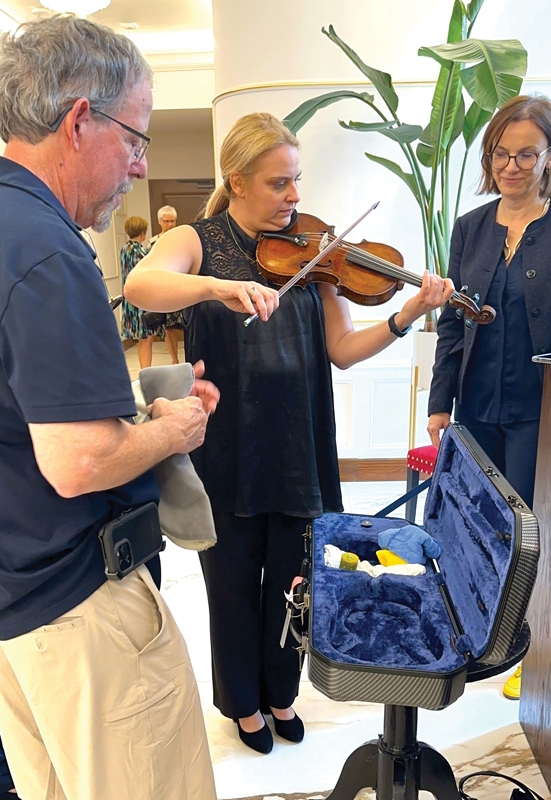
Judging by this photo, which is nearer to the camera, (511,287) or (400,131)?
(511,287)

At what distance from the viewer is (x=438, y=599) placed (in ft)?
4.27

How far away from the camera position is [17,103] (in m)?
0.82

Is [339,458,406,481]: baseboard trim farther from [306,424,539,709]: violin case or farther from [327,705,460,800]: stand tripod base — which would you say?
[327,705,460,800]: stand tripod base

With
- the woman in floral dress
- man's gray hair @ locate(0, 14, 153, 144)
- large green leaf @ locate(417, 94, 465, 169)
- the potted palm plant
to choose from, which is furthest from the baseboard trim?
man's gray hair @ locate(0, 14, 153, 144)

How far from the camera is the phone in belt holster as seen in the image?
2.93ft

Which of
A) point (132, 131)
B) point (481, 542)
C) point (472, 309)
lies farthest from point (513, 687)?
point (132, 131)

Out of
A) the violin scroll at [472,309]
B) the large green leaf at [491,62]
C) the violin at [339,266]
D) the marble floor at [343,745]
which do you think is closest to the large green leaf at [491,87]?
the large green leaf at [491,62]

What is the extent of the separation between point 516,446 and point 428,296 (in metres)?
0.48

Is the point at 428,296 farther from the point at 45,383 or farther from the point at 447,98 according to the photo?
the point at 447,98

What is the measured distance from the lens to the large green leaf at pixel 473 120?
2.63 m

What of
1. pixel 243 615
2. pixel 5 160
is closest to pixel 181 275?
pixel 5 160

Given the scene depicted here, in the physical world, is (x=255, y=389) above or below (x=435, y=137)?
below

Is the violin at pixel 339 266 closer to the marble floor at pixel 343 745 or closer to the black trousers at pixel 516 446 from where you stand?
the black trousers at pixel 516 446

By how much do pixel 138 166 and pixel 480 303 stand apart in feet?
3.25
